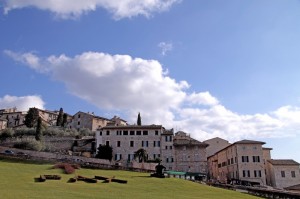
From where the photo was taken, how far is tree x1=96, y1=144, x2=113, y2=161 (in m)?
80.4

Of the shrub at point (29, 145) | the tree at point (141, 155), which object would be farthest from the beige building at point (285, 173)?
the shrub at point (29, 145)

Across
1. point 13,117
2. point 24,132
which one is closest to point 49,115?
point 13,117

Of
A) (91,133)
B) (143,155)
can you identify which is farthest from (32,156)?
(91,133)

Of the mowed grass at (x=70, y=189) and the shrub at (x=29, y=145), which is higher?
the shrub at (x=29, y=145)

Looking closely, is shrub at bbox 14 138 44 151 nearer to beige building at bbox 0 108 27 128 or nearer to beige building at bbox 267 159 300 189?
beige building at bbox 0 108 27 128

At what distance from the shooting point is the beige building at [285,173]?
2857 inches

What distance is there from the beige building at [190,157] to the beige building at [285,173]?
54.3 feet

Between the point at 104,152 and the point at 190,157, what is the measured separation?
2135 cm

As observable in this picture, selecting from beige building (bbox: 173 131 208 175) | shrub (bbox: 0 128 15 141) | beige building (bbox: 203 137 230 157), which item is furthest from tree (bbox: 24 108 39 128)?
beige building (bbox: 203 137 230 157)

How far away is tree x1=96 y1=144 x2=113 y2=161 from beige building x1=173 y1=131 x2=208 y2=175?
16.3 meters

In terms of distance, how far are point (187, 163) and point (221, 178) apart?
43.7ft

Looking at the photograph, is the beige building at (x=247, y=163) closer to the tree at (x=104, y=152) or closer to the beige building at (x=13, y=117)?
the tree at (x=104, y=152)

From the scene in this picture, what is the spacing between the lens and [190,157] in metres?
81.8

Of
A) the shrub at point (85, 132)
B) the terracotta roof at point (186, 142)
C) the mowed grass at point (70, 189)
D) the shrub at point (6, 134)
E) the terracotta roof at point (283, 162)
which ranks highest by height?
the shrub at point (85, 132)
